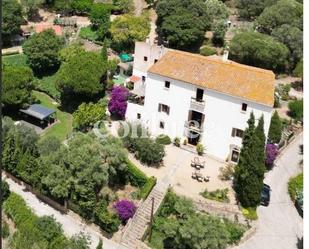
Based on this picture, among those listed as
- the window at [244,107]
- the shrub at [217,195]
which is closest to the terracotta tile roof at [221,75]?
the window at [244,107]

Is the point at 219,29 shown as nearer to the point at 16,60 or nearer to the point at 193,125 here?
the point at 193,125

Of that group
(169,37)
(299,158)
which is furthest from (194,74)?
(169,37)

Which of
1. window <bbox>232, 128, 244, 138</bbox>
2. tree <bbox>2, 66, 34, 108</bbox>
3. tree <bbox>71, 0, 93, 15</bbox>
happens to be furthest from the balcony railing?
tree <bbox>71, 0, 93, 15</bbox>

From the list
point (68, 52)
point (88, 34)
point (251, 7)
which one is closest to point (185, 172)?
point (68, 52)

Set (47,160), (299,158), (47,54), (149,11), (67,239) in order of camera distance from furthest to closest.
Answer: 1. (149,11)
2. (47,54)
3. (299,158)
4. (47,160)
5. (67,239)
